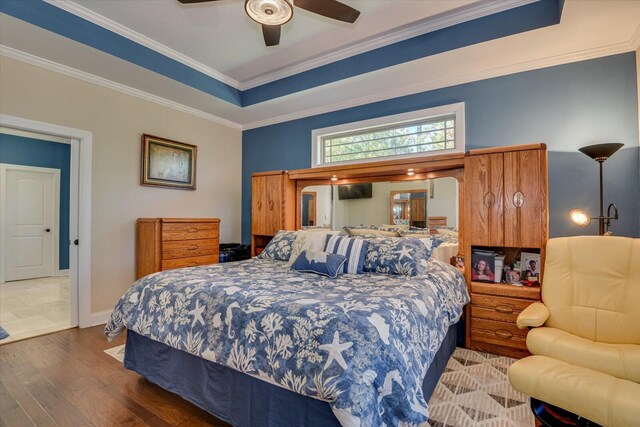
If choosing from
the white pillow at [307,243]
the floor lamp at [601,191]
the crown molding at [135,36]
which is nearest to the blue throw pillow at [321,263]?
the white pillow at [307,243]

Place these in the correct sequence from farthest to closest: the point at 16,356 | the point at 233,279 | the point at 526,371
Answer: the point at 16,356
the point at 233,279
the point at 526,371

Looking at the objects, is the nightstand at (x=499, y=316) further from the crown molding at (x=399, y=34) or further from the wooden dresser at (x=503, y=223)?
the crown molding at (x=399, y=34)

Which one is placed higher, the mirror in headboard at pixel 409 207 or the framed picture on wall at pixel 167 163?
the framed picture on wall at pixel 167 163

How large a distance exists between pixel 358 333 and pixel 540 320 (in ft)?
4.52

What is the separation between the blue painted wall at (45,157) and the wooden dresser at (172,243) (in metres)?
3.89

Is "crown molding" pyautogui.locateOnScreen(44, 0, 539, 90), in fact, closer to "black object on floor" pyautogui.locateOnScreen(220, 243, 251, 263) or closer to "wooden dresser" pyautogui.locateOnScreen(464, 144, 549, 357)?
"wooden dresser" pyautogui.locateOnScreen(464, 144, 549, 357)

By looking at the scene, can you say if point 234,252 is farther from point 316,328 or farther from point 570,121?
point 570,121

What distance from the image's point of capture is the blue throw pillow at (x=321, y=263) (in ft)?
8.26

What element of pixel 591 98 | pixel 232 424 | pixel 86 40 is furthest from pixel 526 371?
pixel 86 40

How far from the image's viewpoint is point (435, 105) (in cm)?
349

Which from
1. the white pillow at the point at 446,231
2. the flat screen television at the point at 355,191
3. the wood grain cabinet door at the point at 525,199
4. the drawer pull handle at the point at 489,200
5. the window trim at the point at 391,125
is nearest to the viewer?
the wood grain cabinet door at the point at 525,199

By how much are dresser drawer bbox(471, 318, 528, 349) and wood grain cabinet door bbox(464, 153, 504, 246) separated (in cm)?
71

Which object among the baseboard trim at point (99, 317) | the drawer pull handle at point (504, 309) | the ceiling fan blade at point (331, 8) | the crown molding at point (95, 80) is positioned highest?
the crown molding at point (95, 80)

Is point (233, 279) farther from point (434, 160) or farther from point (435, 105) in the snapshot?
point (435, 105)
